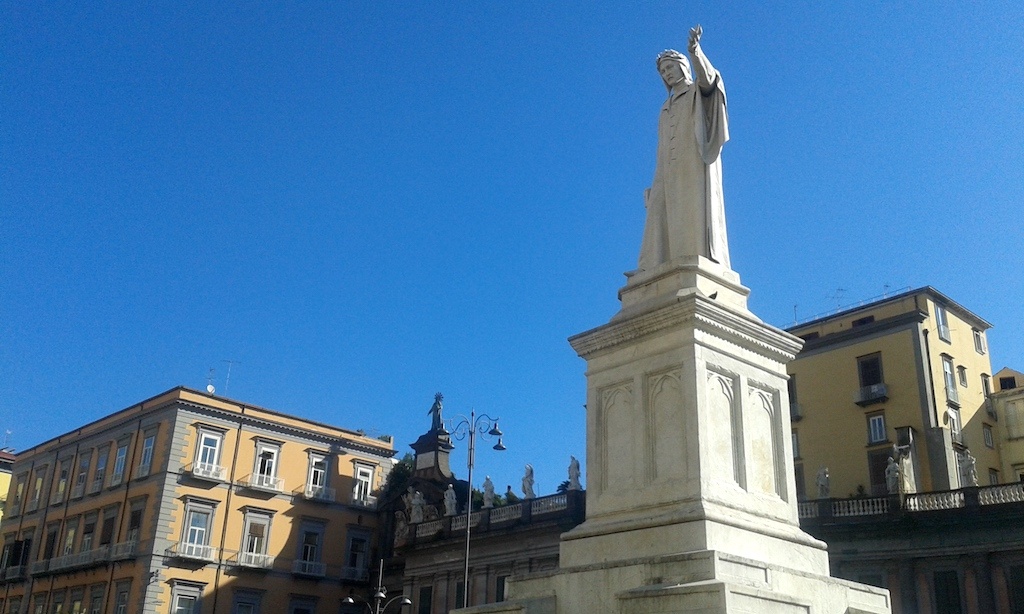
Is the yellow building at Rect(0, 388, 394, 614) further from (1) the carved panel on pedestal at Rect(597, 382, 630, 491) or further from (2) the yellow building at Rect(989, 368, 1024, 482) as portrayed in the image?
(1) the carved panel on pedestal at Rect(597, 382, 630, 491)

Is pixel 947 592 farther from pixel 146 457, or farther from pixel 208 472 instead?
pixel 146 457

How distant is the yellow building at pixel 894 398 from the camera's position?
34031 mm

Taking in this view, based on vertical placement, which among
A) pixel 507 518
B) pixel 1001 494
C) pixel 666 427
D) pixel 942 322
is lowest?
pixel 666 427

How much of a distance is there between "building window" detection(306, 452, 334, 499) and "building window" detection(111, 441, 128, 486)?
28.1 ft

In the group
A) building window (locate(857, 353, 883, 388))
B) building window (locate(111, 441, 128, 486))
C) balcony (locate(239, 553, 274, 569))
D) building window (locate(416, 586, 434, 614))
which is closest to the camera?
building window (locate(857, 353, 883, 388))

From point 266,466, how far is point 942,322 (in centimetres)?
3041

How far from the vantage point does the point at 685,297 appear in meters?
8.29

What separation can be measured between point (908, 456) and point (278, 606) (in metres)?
28.2

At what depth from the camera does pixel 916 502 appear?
28.8 metres

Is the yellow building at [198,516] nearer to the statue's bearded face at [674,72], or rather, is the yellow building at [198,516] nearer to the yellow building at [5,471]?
the yellow building at [5,471]

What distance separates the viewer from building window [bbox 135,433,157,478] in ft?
142

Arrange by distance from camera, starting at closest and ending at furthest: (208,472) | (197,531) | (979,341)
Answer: (979,341) → (197,531) → (208,472)

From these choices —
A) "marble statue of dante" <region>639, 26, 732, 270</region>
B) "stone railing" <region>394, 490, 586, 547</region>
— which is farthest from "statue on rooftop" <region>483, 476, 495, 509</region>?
"marble statue of dante" <region>639, 26, 732, 270</region>

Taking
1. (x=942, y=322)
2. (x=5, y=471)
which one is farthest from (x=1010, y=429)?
(x=5, y=471)
